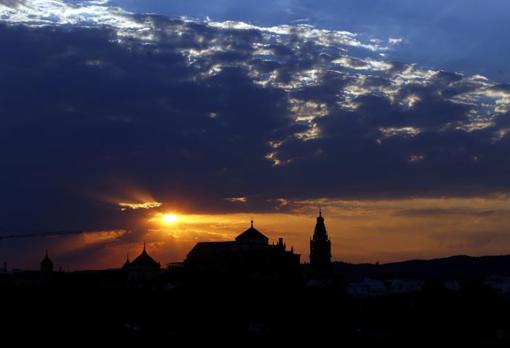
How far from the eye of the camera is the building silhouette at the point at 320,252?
5438 inches

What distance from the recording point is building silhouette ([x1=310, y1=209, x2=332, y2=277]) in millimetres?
138125

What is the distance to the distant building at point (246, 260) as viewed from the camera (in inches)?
5566

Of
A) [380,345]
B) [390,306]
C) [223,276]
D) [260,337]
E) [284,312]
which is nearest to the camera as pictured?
[380,345]

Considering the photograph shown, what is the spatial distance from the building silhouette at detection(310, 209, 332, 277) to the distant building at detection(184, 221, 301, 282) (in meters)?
4.28

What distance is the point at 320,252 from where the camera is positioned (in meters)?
139

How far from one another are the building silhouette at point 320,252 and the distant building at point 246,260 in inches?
169

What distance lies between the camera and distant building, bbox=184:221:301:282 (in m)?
141

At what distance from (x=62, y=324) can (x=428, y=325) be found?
108ft

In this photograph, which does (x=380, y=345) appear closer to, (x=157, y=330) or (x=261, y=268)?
(x=157, y=330)

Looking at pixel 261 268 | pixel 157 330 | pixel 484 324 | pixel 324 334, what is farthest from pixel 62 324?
pixel 261 268

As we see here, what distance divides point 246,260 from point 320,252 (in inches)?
517

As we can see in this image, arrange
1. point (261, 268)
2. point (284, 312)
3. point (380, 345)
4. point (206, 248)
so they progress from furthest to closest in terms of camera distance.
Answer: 1. point (206, 248)
2. point (261, 268)
3. point (284, 312)
4. point (380, 345)

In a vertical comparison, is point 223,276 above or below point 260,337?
above

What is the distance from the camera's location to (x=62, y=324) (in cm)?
8606
